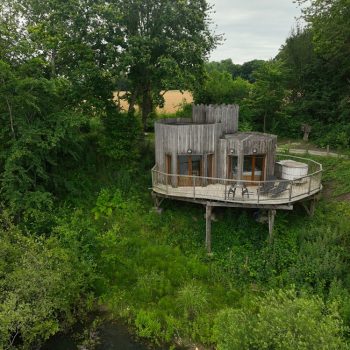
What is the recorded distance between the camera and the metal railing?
15.8 metres

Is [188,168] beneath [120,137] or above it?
beneath

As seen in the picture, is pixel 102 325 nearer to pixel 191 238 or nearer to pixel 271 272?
pixel 191 238

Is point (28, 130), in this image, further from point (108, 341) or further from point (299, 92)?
point (299, 92)

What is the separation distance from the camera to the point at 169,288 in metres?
14.8

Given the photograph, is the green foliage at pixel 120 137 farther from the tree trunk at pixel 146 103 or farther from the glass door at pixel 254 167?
the glass door at pixel 254 167

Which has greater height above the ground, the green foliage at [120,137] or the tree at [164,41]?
the tree at [164,41]

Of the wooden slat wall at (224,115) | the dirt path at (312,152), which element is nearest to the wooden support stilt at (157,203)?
the wooden slat wall at (224,115)

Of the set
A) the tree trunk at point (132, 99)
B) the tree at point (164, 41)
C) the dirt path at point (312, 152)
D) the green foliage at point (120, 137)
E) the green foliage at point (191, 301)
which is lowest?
the green foliage at point (191, 301)

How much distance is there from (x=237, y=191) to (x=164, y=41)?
33.2ft

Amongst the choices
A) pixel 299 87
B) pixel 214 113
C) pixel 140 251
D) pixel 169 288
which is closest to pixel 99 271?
pixel 140 251

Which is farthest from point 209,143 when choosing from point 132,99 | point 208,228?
point 132,99

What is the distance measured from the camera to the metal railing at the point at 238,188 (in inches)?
621

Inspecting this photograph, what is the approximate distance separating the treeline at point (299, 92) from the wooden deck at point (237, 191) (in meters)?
10.7

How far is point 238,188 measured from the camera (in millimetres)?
17234
